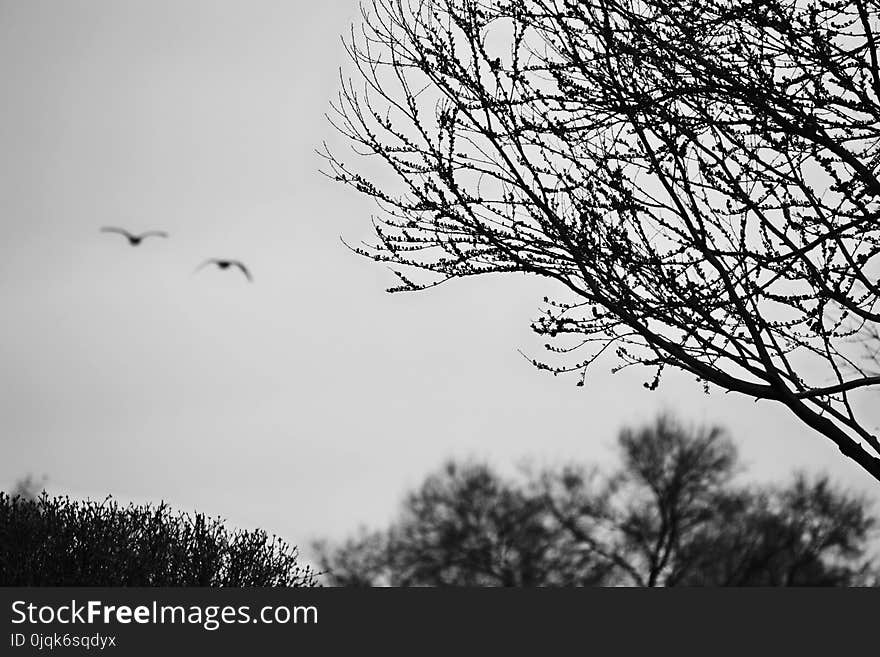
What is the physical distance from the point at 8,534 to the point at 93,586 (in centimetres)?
76

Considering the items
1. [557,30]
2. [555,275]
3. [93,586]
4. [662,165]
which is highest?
[557,30]

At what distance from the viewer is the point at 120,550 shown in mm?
6805

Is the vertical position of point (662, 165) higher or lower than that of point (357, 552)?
lower

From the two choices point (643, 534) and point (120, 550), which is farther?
point (643, 534)

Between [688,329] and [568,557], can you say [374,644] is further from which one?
[568,557]

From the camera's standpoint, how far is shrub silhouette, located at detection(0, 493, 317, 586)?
6.66 metres

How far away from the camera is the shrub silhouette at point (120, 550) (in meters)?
6.66

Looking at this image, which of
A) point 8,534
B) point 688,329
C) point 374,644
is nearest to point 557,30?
point 688,329

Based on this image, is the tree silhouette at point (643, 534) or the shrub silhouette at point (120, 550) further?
the tree silhouette at point (643, 534)

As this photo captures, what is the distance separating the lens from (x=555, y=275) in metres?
5.56

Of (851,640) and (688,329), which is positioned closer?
(688,329)

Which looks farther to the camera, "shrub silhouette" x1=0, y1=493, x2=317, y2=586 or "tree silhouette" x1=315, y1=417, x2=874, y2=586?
"tree silhouette" x1=315, y1=417, x2=874, y2=586

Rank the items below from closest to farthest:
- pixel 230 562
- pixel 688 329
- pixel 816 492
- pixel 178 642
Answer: pixel 688 329
pixel 178 642
pixel 230 562
pixel 816 492

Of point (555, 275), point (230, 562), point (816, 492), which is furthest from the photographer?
point (816, 492)
